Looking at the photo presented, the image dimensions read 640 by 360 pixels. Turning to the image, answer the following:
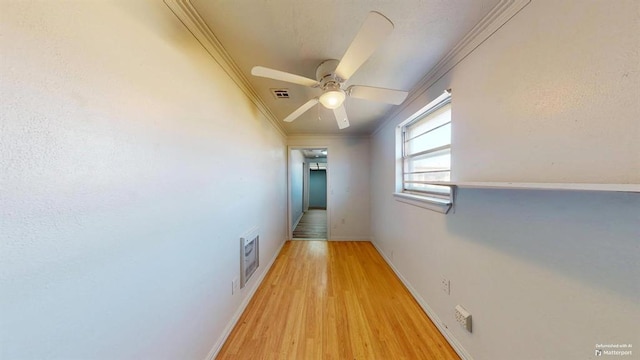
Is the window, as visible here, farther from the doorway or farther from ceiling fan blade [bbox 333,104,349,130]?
the doorway

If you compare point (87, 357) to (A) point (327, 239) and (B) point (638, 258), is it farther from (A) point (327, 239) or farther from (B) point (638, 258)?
(A) point (327, 239)

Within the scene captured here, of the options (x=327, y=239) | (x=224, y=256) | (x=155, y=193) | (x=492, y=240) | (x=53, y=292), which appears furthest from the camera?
(x=327, y=239)

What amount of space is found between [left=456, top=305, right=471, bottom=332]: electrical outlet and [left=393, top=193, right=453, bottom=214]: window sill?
2.26ft

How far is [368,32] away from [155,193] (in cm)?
127

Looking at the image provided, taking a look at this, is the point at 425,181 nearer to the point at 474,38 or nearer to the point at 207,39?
the point at 474,38

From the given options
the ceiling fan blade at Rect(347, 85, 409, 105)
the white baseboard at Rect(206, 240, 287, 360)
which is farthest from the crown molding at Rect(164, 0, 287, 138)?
the white baseboard at Rect(206, 240, 287, 360)

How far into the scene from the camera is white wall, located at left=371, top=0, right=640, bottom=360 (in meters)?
0.74

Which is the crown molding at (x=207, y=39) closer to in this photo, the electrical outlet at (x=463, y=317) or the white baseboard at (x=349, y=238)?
the electrical outlet at (x=463, y=317)

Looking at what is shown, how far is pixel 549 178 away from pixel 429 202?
1.01 meters

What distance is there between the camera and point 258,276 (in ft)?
8.14

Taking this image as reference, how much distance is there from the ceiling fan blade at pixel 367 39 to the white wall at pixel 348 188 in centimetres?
297

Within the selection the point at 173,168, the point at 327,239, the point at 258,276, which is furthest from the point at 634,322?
the point at 327,239

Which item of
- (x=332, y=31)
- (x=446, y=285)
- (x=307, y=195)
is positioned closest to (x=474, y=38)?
(x=332, y=31)

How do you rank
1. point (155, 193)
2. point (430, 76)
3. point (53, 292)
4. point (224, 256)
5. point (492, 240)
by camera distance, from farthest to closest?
point (430, 76) → point (224, 256) → point (492, 240) → point (155, 193) → point (53, 292)
